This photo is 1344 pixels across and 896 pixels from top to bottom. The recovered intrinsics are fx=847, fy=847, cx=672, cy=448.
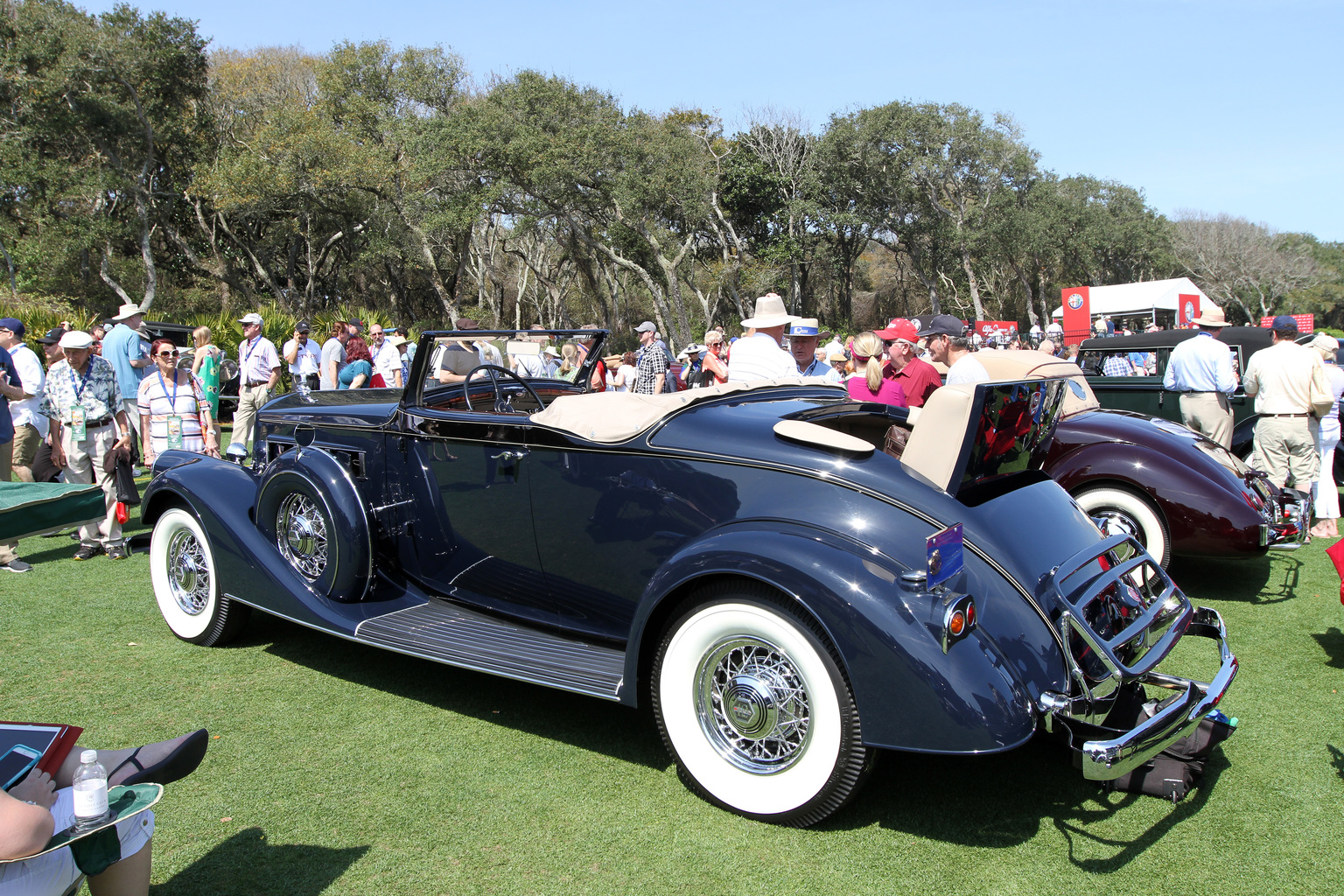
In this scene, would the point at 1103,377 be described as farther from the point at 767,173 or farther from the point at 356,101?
the point at 767,173

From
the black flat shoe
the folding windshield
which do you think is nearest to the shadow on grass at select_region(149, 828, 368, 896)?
the black flat shoe

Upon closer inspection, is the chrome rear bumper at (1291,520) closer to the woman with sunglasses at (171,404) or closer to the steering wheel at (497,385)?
the steering wheel at (497,385)

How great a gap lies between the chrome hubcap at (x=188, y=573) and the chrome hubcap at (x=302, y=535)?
1.97 feet

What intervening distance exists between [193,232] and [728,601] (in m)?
37.7

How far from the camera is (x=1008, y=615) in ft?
9.09

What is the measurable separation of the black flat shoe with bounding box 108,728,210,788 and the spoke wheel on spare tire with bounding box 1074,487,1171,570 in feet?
16.5

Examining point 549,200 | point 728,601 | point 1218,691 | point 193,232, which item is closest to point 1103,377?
point 1218,691

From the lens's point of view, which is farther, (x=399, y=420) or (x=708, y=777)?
(x=399, y=420)

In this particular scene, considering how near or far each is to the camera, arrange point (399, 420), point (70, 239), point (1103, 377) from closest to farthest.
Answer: point (399, 420), point (1103, 377), point (70, 239)

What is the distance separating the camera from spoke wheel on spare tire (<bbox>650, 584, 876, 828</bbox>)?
8.96 ft

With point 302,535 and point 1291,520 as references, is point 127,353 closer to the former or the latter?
point 302,535

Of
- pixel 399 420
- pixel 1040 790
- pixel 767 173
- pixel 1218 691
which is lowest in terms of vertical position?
pixel 1040 790

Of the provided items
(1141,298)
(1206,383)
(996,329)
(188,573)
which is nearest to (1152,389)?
(1206,383)

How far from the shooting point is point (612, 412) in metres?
3.53
